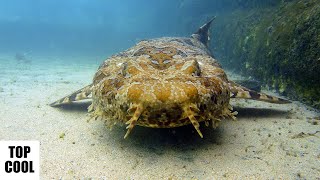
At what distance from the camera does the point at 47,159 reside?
3.71m

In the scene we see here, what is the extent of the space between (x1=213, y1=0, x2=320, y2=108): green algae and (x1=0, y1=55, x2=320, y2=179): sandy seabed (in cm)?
68

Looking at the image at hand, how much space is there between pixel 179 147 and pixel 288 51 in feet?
13.5

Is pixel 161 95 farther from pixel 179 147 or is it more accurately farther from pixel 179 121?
pixel 179 147

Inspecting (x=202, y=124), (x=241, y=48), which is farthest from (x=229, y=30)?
(x=202, y=124)

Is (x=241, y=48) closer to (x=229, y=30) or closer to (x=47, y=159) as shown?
(x=229, y=30)

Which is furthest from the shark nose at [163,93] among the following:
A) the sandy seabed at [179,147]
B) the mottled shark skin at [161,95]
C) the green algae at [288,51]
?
the green algae at [288,51]

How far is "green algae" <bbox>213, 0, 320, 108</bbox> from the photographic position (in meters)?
5.79

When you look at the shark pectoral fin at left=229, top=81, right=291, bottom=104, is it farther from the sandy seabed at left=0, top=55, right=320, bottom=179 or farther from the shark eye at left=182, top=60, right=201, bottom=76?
the shark eye at left=182, top=60, right=201, bottom=76

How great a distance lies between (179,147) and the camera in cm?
398

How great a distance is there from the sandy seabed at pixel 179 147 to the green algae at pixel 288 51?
2.23ft

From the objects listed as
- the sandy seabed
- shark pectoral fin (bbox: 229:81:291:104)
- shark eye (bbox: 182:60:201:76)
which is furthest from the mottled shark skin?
shark pectoral fin (bbox: 229:81:291:104)

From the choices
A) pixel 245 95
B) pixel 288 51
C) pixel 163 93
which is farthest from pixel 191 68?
pixel 288 51

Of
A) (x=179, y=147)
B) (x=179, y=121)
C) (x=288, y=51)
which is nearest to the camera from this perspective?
(x=179, y=121)

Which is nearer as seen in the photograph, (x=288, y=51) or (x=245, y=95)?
(x=245, y=95)
